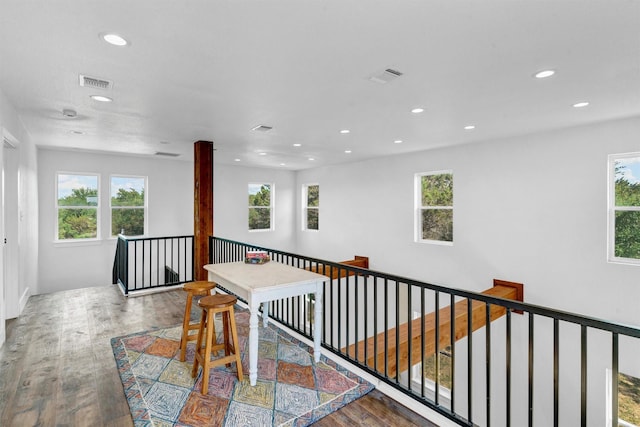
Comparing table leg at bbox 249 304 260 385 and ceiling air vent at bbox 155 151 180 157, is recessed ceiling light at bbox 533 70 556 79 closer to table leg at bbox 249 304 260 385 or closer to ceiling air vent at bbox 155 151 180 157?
table leg at bbox 249 304 260 385

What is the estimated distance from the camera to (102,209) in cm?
689

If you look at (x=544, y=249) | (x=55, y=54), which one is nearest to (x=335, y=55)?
(x=55, y=54)

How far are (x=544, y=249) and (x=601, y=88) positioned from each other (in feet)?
8.25

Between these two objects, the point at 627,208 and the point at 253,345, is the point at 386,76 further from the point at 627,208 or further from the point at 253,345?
the point at 627,208

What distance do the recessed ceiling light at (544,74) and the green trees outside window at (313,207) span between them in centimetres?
670

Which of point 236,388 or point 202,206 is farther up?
point 202,206

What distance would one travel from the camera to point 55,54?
2316mm

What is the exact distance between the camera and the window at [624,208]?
408 centimetres

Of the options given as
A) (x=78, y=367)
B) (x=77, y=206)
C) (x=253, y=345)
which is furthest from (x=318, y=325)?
(x=77, y=206)

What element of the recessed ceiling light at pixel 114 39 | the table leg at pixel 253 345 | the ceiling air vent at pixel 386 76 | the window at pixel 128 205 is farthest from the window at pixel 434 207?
the window at pixel 128 205

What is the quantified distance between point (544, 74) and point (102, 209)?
770 centimetres

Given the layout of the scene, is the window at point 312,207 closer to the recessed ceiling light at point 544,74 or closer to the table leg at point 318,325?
the table leg at point 318,325

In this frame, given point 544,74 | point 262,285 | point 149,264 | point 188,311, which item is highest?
point 544,74

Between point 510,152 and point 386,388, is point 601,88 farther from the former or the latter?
point 386,388
